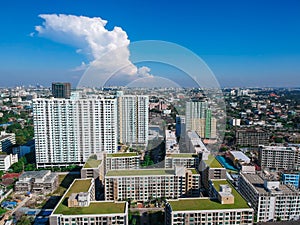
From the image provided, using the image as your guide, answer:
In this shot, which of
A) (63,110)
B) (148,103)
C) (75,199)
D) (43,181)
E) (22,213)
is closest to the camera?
(75,199)

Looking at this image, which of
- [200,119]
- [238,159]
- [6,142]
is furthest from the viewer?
[6,142]

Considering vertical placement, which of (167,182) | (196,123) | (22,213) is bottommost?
(22,213)

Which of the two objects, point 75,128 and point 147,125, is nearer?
point 75,128

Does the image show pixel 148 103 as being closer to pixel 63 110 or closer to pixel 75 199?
pixel 63 110

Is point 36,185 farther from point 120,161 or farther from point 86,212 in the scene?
point 86,212

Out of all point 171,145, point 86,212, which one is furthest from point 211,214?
point 171,145

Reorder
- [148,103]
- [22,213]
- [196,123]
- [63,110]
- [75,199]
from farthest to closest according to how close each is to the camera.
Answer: [196,123], [148,103], [63,110], [22,213], [75,199]

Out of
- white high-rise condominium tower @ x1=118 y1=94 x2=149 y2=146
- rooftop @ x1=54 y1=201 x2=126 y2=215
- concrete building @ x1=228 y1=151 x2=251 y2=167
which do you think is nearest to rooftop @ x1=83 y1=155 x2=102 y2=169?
rooftop @ x1=54 y1=201 x2=126 y2=215

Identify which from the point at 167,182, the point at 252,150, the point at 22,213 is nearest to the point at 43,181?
the point at 22,213
